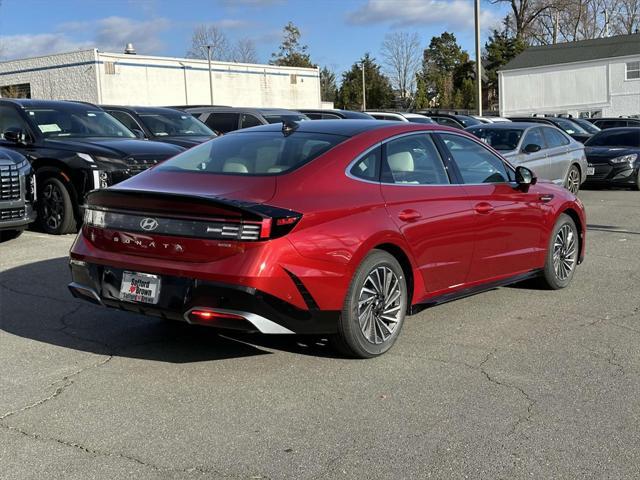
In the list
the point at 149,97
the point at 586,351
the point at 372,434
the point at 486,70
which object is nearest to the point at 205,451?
the point at 372,434

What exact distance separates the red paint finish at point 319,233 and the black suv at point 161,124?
7.89 metres

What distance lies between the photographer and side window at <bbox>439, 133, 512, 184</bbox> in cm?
618

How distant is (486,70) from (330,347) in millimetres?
69649

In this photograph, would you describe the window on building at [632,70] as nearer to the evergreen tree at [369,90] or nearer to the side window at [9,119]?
the evergreen tree at [369,90]

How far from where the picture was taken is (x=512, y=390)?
4.55 m

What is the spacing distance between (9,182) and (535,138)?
29.7ft

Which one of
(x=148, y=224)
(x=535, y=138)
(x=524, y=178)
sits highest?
(x=535, y=138)

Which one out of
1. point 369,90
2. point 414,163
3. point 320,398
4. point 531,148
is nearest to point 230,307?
point 320,398

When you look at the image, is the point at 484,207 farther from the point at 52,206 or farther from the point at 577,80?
the point at 577,80

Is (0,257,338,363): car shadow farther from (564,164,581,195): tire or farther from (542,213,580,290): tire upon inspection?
(564,164,581,195): tire

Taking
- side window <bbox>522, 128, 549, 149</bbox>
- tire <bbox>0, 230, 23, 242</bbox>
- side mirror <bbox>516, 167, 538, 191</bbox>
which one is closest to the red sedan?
side mirror <bbox>516, 167, 538, 191</bbox>

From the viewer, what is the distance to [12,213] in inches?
352

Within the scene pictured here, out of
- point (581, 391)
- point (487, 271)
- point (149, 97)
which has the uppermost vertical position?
point (149, 97)

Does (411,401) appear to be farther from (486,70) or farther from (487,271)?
(486,70)
